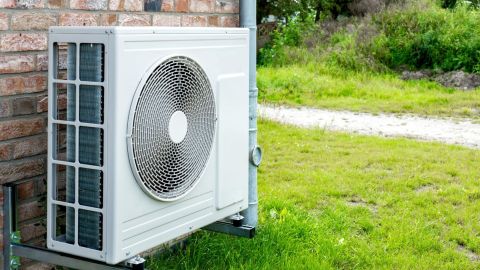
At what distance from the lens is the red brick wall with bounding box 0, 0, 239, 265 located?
8.66 feet

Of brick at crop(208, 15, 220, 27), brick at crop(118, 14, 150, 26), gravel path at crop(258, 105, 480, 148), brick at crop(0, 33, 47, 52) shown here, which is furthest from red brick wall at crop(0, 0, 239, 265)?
gravel path at crop(258, 105, 480, 148)

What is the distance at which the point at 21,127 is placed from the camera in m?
2.73

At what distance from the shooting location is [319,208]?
5.21 metres

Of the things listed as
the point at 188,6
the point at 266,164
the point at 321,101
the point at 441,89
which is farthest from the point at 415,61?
the point at 188,6

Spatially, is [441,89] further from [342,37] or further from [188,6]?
[188,6]

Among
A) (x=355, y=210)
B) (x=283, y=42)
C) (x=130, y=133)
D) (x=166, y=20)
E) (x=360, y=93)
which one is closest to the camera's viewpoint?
(x=130, y=133)

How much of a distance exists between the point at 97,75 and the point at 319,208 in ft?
10.0

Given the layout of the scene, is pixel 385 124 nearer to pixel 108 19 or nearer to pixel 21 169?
pixel 108 19

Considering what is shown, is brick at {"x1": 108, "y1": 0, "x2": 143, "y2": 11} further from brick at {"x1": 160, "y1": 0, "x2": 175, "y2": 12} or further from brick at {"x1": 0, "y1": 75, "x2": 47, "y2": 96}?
brick at {"x1": 0, "y1": 75, "x2": 47, "y2": 96}

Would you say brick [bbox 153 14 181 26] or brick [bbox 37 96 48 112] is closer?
brick [bbox 37 96 48 112]

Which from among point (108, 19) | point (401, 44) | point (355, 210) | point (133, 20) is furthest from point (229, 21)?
point (401, 44)

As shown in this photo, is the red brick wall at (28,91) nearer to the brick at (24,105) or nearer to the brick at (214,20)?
the brick at (24,105)

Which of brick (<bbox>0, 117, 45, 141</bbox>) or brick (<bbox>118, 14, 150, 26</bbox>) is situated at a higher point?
brick (<bbox>118, 14, 150, 26</bbox>)

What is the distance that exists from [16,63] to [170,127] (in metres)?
0.60
